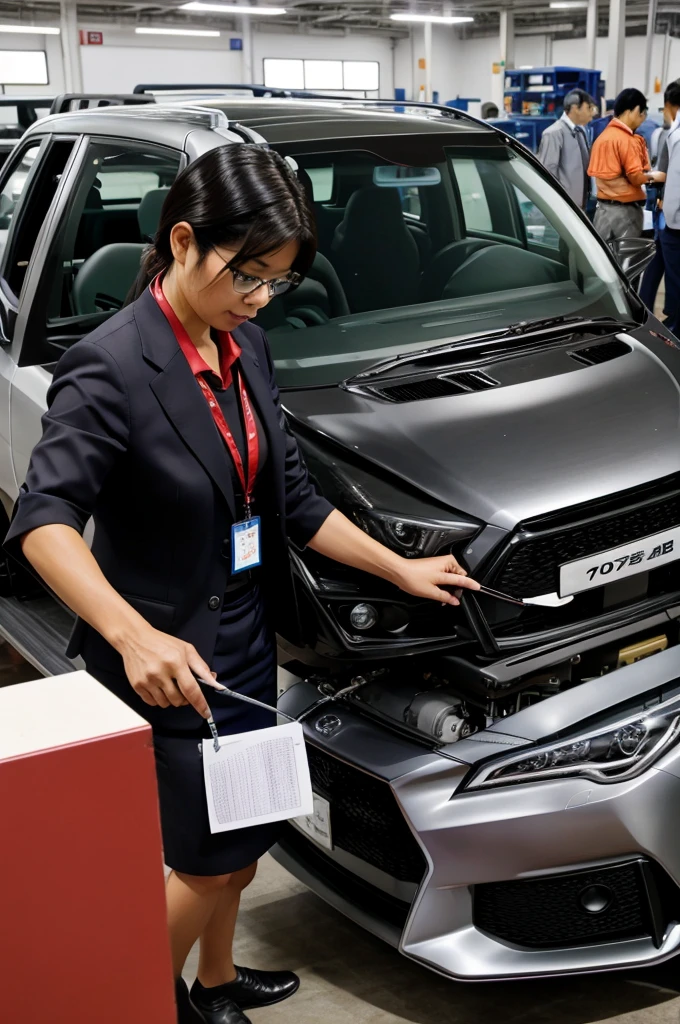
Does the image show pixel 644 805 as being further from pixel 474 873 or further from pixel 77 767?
pixel 77 767

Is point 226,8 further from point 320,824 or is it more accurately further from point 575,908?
point 575,908

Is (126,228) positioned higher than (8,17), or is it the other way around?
(8,17)

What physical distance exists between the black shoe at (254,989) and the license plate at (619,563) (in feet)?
3.37

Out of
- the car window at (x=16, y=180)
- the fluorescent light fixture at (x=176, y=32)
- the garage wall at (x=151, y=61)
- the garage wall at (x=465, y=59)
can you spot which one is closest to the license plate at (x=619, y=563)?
the car window at (x=16, y=180)

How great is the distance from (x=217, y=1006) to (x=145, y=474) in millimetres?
1175

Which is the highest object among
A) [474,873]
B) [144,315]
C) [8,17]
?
[8,17]

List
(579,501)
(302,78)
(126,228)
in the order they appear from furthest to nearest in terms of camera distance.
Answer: (302,78), (126,228), (579,501)

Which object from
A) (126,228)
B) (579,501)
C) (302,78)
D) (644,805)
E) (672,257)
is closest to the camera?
(644,805)

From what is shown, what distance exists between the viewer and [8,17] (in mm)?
23531

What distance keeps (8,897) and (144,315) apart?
1.01 m

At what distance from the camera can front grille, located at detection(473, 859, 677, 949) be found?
215cm

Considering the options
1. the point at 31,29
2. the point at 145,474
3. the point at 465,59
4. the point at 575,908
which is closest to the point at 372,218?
the point at 145,474

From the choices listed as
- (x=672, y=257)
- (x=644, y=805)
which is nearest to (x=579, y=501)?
(x=644, y=805)

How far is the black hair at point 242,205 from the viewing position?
5.58 ft
